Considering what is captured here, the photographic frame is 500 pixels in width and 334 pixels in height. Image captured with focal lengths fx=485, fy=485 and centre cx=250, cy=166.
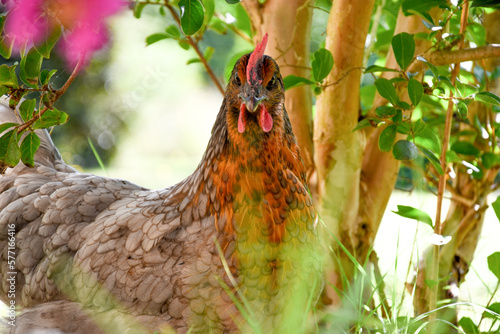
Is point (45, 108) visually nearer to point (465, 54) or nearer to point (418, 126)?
point (418, 126)

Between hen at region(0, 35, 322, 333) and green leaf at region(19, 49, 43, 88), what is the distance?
42 centimetres

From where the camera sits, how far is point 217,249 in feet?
3.68

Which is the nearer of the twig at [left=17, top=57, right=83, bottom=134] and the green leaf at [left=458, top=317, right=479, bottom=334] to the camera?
the twig at [left=17, top=57, right=83, bottom=134]

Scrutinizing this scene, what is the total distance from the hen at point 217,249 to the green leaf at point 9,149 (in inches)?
12.8

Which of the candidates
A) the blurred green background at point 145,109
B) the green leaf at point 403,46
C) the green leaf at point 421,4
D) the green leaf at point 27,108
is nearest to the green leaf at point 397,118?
the green leaf at point 403,46

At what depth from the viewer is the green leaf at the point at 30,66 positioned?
3.36ft

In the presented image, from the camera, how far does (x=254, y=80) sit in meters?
1.05

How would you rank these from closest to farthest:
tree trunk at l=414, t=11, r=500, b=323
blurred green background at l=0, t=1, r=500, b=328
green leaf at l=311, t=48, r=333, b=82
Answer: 1. green leaf at l=311, t=48, r=333, b=82
2. tree trunk at l=414, t=11, r=500, b=323
3. blurred green background at l=0, t=1, r=500, b=328

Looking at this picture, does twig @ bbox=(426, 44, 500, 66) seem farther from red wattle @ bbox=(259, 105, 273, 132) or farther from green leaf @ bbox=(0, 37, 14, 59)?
green leaf @ bbox=(0, 37, 14, 59)

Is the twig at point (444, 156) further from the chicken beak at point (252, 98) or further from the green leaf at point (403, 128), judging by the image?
the chicken beak at point (252, 98)

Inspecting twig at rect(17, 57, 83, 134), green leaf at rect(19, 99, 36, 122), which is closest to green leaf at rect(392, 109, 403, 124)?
twig at rect(17, 57, 83, 134)

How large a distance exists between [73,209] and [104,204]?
87mm

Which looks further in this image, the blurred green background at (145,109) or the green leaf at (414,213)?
the blurred green background at (145,109)

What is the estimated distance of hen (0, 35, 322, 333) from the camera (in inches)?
43.4
